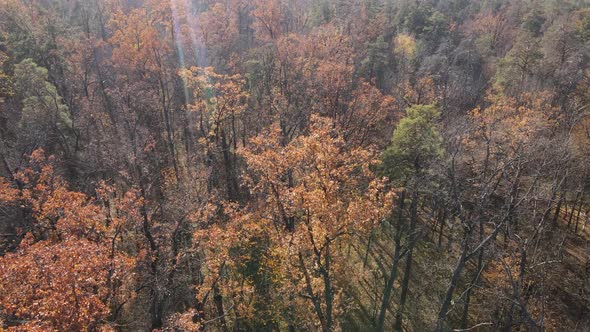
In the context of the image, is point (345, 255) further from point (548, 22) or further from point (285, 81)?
point (548, 22)

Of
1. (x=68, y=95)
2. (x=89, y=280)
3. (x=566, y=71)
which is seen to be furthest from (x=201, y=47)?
(x=566, y=71)

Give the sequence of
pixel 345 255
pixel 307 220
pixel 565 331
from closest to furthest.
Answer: pixel 307 220 → pixel 565 331 → pixel 345 255

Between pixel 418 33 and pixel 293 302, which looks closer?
pixel 293 302

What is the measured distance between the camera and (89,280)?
12.0m

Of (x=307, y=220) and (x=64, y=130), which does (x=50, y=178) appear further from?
(x=307, y=220)

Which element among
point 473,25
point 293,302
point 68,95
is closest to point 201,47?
point 68,95

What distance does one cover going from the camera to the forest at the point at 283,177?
16.7 metres

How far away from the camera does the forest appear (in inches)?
656

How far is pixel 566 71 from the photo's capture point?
123 ft

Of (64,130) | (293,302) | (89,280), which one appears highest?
(89,280)

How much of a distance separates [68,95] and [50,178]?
1889cm

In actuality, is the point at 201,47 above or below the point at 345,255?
above

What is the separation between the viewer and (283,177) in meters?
19.3

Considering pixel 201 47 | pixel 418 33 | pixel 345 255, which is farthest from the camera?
pixel 418 33
